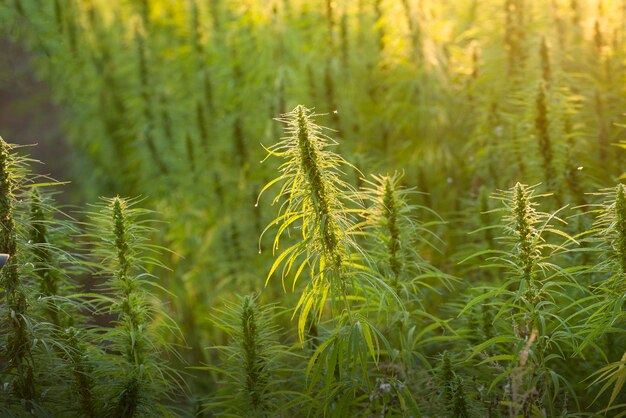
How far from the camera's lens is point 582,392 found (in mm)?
2371

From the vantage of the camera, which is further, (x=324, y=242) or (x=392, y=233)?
(x=392, y=233)

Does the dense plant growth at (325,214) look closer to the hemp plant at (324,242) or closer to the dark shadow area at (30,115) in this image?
the hemp plant at (324,242)

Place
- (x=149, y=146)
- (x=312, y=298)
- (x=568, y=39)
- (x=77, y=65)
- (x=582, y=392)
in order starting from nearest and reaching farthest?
(x=312, y=298) → (x=582, y=392) → (x=568, y=39) → (x=149, y=146) → (x=77, y=65)

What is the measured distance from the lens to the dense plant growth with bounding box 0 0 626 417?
1.97 meters

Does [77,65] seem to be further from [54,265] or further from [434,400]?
[434,400]

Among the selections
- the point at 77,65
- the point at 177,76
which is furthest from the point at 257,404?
the point at 77,65

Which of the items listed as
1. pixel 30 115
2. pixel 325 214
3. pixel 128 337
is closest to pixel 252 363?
pixel 128 337

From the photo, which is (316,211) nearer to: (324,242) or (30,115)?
(324,242)

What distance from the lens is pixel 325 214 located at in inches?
75.7

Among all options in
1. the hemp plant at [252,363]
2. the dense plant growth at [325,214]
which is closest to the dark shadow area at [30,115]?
the dense plant growth at [325,214]

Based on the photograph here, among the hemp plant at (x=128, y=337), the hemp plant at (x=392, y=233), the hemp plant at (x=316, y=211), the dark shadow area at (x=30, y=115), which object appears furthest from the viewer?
the dark shadow area at (x=30, y=115)

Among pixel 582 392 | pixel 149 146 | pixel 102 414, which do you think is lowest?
pixel 582 392

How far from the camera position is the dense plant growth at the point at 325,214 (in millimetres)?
1974

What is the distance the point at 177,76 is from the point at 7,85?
2.65 metres
